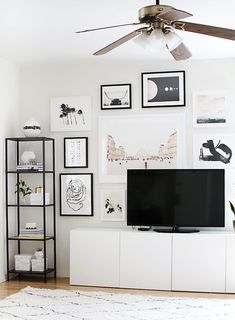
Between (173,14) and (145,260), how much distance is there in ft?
10.3

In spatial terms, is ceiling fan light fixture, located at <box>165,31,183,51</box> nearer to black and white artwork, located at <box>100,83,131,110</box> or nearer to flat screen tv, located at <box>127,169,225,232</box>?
flat screen tv, located at <box>127,169,225,232</box>

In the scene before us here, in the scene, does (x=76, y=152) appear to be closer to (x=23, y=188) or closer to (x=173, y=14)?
Answer: (x=23, y=188)

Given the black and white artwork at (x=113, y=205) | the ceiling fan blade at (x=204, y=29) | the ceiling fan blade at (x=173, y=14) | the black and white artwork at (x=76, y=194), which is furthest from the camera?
the black and white artwork at (x=76, y=194)

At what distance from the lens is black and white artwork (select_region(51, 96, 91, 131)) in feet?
19.9

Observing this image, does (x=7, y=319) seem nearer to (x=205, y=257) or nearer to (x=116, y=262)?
(x=116, y=262)

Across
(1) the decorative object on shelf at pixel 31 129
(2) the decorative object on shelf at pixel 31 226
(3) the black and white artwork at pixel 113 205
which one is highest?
(1) the decorative object on shelf at pixel 31 129

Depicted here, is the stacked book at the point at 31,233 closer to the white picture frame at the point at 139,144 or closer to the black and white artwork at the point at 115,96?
the white picture frame at the point at 139,144

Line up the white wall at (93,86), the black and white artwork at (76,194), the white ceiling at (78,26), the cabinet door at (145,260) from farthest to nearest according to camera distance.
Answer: the black and white artwork at (76,194)
the white wall at (93,86)
the cabinet door at (145,260)
the white ceiling at (78,26)

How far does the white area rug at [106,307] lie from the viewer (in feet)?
14.4

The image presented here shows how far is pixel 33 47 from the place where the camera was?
5359 millimetres

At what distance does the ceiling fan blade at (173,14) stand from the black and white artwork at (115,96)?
2.86 metres

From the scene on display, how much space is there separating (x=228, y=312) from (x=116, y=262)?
1.46m

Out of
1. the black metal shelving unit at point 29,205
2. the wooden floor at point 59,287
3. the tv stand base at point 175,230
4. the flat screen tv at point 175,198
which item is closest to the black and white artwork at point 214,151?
the flat screen tv at point 175,198

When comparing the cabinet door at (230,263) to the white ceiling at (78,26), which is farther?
the cabinet door at (230,263)
